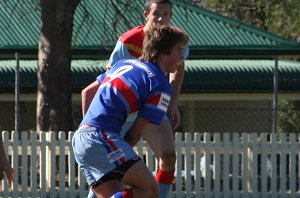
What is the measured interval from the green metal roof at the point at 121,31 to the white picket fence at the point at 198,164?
4882mm

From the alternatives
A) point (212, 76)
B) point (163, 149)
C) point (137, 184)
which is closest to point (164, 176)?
point (163, 149)

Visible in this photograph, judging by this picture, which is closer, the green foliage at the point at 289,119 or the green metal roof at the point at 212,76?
the green metal roof at the point at 212,76

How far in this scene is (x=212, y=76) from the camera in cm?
1970

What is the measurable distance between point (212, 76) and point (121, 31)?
2.21m

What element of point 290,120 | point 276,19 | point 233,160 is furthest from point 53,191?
point 276,19

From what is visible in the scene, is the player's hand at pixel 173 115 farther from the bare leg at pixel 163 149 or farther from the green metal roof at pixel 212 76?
the green metal roof at pixel 212 76

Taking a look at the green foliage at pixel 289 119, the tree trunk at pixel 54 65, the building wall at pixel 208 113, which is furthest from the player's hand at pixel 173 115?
the green foliage at pixel 289 119

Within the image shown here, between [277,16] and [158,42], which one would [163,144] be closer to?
[158,42]

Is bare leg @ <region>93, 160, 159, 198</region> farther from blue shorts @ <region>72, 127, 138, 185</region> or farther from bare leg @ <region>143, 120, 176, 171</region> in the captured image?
bare leg @ <region>143, 120, 176, 171</region>

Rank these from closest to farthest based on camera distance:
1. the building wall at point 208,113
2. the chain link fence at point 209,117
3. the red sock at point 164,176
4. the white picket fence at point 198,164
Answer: the red sock at point 164,176 → the white picket fence at point 198,164 → the building wall at point 208,113 → the chain link fence at point 209,117

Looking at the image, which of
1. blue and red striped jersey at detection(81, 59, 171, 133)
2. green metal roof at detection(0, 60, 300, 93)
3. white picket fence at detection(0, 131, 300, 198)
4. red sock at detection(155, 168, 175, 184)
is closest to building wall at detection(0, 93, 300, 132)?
green metal roof at detection(0, 60, 300, 93)

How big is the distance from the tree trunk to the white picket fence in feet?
5.00

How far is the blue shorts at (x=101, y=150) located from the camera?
20.5ft

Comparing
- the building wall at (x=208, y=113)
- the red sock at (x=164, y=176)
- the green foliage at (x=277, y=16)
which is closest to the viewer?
the red sock at (x=164, y=176)
